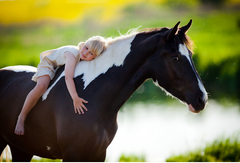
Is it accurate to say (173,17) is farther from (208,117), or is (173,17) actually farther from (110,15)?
(208,117)

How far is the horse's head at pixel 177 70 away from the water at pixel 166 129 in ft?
10.5

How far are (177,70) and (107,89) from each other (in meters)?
0.74

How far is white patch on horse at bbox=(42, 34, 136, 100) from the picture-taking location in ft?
7.76

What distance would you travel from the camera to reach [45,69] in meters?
2.55

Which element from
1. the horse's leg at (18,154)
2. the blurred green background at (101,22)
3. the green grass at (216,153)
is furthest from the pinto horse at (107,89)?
the blurred green background at (101,22)

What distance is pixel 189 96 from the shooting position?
2213 mm

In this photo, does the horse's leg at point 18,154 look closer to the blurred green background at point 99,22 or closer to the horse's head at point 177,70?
the horse's head at point 177,70

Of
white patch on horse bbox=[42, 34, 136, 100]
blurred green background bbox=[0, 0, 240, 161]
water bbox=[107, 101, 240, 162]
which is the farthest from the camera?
blurred green background bbox=[0, 0, 240, 161]

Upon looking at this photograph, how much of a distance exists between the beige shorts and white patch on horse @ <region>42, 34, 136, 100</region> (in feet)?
0.88

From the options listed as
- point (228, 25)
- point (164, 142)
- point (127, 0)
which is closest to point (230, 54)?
point (228, 25)

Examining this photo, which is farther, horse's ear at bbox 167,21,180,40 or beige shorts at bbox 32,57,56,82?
beige shorts at bbox 32,57,56,82

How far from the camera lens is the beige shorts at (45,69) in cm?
252

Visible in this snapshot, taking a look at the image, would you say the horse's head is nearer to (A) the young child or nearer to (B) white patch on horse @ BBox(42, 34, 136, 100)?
(B) white patch on horse @ BBox(42, 34, 136, 100)

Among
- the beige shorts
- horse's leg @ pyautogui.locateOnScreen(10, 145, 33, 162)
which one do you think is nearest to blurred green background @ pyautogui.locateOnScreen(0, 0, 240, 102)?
horse's leg @ pyautogui.locateOnScreen(10, 145, 33, 162)
